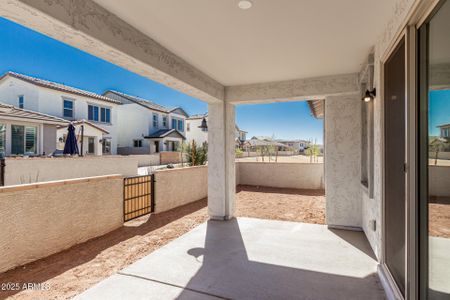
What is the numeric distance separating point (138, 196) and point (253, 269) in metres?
3.37

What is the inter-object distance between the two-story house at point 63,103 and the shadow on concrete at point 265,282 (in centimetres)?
1255

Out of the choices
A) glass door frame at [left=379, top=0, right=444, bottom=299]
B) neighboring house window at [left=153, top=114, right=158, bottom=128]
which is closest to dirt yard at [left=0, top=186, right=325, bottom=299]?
glass door frame at [left=379, top=0, right=444, bottom=299]

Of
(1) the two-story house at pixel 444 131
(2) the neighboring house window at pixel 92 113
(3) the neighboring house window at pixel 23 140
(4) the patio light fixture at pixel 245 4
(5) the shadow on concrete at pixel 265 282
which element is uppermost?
(2) the neighboring house window at pixel 92 113

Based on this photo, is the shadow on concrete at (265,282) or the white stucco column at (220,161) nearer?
the shadow on concrete at (265,282)

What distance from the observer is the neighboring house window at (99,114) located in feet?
55.2

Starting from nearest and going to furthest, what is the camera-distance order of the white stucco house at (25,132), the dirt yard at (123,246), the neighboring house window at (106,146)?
the dirt yard at (123,246) → the white stucco house at (25,132) → the neighboring house window at (106,146)

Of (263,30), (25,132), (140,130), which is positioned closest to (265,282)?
(263,30)

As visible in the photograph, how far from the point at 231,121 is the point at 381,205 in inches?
137

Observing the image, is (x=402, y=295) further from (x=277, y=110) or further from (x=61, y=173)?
(x=277, y=110)

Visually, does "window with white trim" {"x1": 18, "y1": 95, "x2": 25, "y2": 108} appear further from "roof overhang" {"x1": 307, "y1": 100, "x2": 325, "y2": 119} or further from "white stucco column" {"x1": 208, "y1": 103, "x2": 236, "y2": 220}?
"roof overhang" {"x1": 307, "y1": 100, "x2": 325, "y2": 119}

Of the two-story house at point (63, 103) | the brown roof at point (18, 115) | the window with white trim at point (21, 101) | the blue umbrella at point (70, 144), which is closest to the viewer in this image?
the blue umbrella at point (70, 144)

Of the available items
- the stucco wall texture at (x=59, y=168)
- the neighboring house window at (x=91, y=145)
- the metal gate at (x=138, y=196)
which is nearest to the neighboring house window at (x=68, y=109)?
the neighboring house window at (x=91, y=145)

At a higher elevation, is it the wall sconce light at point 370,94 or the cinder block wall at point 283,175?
the wall sconce light at point 370,94

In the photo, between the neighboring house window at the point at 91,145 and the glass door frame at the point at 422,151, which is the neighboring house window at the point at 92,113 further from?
the glass door frame at the point at 422,151
